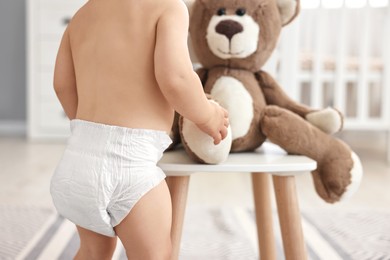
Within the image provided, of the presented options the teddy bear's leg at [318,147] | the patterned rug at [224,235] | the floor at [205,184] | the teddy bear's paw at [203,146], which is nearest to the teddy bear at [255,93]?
the teddy bear's leg at [318,147]

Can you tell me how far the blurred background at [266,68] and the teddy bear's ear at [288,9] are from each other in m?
0.23

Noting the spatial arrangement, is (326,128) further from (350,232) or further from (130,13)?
(350,232)

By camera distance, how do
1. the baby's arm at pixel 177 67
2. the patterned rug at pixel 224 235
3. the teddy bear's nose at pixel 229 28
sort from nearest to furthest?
the baby's arm at pixel 177 67
the teddy bear's nose at pixel 229 28
the patterned rug at pixel 224 235

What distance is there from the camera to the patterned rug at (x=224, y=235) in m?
1.37

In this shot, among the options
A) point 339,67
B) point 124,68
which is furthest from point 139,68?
point 339,67

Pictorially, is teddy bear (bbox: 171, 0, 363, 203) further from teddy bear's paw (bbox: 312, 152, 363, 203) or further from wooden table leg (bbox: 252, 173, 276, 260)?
wooden table leg (bbox: 252, 173, 276, 260)

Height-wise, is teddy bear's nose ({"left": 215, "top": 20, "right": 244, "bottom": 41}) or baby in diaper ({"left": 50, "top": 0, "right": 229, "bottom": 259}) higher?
teddy bear's nose ({"left": 215, "top": 20, "right": 244, "bottom": 41})

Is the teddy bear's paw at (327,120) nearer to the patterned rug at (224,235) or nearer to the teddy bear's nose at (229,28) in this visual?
the teddy bear's nose at (229,28)

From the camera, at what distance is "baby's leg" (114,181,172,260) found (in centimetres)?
79

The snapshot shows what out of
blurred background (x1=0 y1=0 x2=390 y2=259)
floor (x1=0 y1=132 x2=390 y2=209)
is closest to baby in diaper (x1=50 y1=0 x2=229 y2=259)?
blurred background (x1=0 y1=0 x2=390 y2=259)

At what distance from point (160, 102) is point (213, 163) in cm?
13

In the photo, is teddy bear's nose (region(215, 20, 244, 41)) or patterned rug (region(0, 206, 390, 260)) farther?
patterned rug (region(0, 206, 390, 260))

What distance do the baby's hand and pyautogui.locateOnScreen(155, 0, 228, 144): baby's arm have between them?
0.02 m

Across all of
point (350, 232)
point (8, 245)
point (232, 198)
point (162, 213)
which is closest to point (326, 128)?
point (162, 213)
